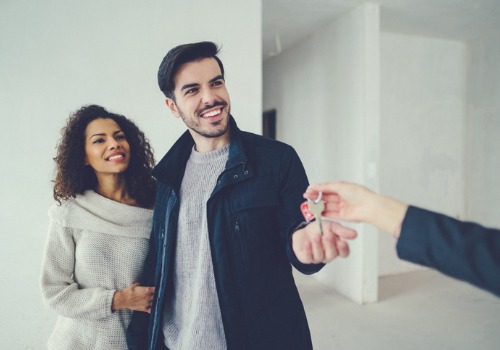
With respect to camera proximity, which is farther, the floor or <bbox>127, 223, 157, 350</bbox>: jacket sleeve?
the floor

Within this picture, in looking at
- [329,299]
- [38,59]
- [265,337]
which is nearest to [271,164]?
[265,337]

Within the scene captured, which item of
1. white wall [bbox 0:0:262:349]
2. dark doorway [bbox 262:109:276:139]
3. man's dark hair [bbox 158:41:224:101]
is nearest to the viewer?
man's dark hair [bbox 158:41:224:101]

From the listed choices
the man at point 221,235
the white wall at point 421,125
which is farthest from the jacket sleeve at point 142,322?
the white wall at point 421,125

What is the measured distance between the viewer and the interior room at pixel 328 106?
2113mm

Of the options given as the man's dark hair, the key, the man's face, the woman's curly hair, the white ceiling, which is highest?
the white ceiling

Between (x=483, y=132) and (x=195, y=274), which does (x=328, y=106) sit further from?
(x=195, y=274)

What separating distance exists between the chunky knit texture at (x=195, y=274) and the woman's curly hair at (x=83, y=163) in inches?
10.3

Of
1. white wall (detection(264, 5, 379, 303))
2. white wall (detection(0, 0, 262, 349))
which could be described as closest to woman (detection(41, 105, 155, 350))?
white wall (detection(0, 0, 262, 349))

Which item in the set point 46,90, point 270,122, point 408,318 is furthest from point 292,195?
point 270,122

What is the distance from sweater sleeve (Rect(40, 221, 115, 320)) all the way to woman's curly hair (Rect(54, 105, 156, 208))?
0.16 meters

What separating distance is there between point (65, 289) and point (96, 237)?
18 cm

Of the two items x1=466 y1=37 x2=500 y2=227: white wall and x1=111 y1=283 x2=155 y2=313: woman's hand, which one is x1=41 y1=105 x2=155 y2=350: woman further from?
x1=466 y1=37 x2=500 y2=227: white wall

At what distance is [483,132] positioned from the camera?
3.92 m

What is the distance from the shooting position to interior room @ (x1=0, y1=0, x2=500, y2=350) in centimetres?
211
